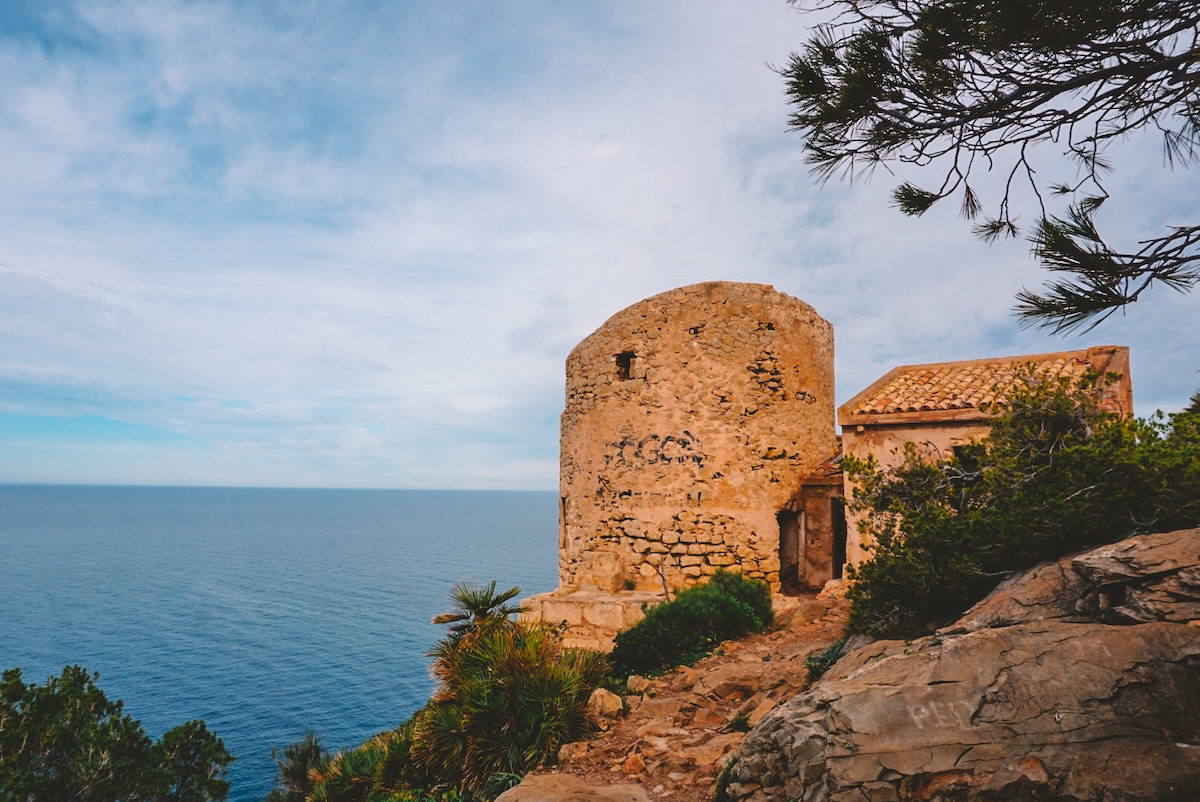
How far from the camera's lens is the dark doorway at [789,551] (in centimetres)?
1370

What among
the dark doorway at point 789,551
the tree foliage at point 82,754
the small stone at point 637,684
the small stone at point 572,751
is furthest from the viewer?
the tree foliage at point 82,754

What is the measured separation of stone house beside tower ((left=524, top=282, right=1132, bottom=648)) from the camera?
13.2 m

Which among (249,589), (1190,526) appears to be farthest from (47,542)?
(1190,526)

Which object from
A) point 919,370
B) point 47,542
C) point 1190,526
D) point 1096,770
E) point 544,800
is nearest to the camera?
point 1096,770

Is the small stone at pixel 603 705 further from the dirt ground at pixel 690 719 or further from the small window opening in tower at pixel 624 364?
the small window opening in tower at pixel 624 364

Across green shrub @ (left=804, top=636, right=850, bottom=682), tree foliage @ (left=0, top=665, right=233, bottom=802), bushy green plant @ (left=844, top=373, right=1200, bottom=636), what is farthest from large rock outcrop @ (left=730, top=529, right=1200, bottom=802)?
tree foliage @ (left=0, top=665, right=233, bottom=802)

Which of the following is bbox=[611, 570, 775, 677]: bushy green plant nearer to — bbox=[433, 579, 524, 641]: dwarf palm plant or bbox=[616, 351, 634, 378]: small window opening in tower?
bbox=[433, 579, 524, 641]: dwarf palm plant

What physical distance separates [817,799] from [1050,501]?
326 cm

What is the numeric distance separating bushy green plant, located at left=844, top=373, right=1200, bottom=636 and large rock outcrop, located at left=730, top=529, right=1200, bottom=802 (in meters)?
0.88

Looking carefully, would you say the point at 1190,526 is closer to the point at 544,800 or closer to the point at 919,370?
the point at 544,800

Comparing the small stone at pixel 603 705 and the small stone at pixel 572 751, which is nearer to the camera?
the small stone at pixel 572 751

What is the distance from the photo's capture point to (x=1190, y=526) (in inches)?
191

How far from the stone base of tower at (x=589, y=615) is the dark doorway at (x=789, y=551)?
3058 millimetres

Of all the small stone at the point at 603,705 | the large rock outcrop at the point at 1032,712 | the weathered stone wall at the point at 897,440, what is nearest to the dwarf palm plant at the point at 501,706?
the small stone at the point at 603,705
